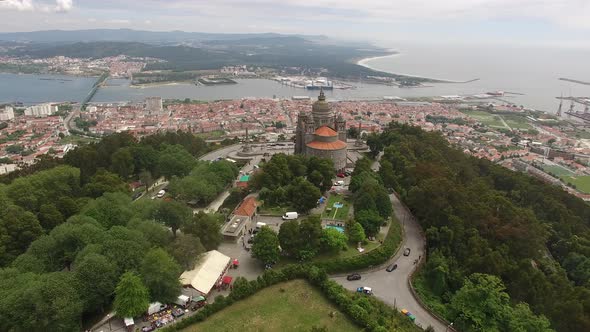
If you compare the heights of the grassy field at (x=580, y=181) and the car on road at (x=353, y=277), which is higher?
the car on road at (x=353, y=277)

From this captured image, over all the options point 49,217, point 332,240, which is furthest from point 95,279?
point 332,240

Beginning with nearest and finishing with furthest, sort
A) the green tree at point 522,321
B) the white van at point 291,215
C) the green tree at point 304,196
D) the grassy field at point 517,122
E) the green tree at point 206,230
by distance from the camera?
the green tree at point 522,321, the green tree at point 206,230, the white van at point 291,215, the green tree at point 304,196, the grassy field at point 517,122

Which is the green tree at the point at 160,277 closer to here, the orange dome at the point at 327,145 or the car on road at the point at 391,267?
the car on road at the point at 391,267

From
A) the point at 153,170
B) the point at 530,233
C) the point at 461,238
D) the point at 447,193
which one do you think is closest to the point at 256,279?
the point at 461,238

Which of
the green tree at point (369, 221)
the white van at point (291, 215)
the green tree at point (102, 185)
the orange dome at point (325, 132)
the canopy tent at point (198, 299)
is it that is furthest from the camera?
the orange dome at point (325, 132)

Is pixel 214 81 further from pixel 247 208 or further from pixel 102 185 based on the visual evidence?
pixel 247 208

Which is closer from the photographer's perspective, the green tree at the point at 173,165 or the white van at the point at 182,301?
the white van at the point at 182,301

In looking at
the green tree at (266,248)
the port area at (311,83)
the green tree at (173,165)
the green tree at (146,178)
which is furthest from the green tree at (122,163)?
the port area at (311,83)
